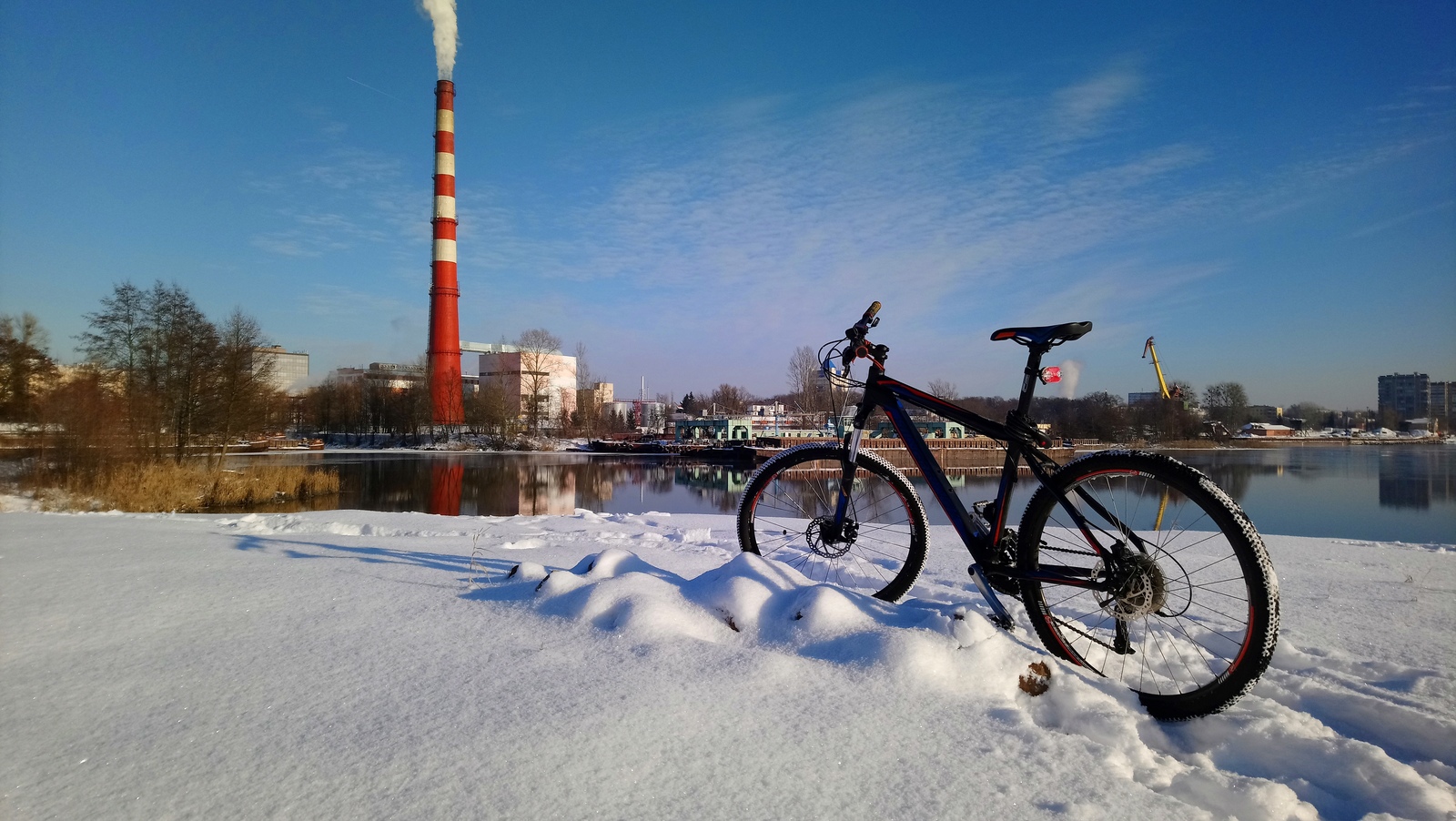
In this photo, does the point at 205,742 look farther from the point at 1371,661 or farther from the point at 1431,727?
the point at 1371,661

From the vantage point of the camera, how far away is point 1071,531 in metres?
2.45

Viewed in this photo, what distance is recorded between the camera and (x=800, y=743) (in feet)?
5.11

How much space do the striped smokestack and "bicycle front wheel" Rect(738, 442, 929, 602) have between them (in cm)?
4557

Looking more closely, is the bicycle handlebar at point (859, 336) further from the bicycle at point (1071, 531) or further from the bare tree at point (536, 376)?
the bare tree at point (536, 376)

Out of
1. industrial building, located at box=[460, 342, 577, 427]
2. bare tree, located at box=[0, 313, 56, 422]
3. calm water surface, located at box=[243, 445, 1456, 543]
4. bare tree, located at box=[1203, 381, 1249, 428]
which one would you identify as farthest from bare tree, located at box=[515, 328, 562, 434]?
bare tree, located at box=[1203, 381, 1249, 428]

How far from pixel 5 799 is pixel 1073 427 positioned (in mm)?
5886

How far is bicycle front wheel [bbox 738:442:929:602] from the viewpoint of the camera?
3.11m

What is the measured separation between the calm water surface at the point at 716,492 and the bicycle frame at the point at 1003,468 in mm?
8054

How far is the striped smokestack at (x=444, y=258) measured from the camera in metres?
44.2

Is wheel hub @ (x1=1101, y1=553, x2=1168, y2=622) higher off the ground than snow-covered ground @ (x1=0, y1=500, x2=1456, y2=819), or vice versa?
wheel hub @ (x1=1101, y1=553, x2=1168, y2=622)

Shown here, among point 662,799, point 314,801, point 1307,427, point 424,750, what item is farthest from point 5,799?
point 1307,427

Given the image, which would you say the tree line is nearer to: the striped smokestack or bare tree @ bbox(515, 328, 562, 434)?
the striped smokestack

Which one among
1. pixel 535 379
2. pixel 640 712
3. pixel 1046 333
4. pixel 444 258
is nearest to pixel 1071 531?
pixel 1046 333

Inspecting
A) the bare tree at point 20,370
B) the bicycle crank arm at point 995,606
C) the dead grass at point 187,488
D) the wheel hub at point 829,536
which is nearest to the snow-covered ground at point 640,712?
the bicycle crank arm at point 995,606
